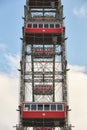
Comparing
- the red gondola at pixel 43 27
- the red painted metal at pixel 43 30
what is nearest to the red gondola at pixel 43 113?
the red painted metal at pixel 43 30

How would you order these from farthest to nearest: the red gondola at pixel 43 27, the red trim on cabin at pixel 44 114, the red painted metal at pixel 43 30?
the red gondola at pixel 43 27, the red painted metal at pixel 43 30, the red trim on cabin at pixel 44 114

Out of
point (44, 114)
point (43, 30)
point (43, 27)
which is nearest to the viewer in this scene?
point (44, 114)

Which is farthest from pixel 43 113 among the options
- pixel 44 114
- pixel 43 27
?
pixel 43 27

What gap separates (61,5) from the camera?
94.2 m

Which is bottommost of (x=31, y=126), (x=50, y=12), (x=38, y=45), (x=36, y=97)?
(x=31, y=126)

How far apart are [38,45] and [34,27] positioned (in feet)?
12.8

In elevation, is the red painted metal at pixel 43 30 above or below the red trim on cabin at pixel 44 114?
above

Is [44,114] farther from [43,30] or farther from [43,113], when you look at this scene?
[43,30]

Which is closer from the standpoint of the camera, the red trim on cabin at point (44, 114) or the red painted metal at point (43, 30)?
the red trim on cabin at point (44, 114)

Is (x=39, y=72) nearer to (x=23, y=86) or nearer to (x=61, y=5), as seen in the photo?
(x=23, y=86)

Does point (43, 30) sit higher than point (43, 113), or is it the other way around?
point (43, 30)

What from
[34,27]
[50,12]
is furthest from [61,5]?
[34,27]

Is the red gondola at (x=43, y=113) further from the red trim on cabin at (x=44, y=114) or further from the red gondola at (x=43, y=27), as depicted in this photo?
the red gondola at (x=43, y=27)

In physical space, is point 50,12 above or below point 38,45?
above
